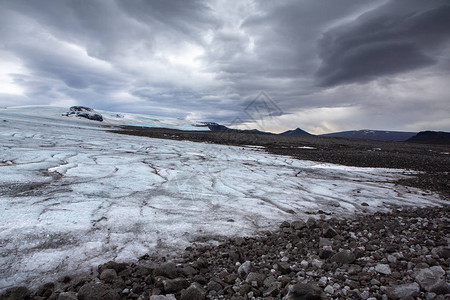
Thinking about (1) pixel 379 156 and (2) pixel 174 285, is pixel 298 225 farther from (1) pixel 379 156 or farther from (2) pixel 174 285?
(1) pixel 379 156

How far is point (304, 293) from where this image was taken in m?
1.85

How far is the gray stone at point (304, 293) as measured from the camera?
1.83 meters

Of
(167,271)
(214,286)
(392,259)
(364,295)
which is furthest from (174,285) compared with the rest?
(392,259)

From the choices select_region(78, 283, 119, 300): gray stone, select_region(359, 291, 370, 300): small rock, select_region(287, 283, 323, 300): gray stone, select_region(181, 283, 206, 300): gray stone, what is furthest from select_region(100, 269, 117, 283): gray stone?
select_region(359, 291, 370, 300): small rock

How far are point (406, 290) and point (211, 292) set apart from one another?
1608 mm

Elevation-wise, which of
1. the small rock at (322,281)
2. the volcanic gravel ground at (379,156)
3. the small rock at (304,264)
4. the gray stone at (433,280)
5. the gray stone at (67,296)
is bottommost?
the gray stone at (67,296)

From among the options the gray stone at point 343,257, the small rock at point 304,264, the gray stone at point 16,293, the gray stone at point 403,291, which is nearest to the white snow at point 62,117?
the gray stone at point 16,293

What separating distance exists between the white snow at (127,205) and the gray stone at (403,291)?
194 centimetres

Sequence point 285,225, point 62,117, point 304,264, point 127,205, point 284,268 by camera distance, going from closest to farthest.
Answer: point 284,268
point 304,264
point 285,225
point 127,205
point 62,117

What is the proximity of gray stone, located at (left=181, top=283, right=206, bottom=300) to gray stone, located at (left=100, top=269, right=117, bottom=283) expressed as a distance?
2.42ft

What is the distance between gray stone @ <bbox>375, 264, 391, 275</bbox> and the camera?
7.24 ft

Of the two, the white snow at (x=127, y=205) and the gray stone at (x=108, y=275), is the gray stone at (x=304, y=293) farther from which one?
the gray stone at (x=108, y=275)

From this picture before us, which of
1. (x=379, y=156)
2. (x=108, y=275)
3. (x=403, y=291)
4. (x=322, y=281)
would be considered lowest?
(x=108, y=275)

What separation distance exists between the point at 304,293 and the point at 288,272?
536 mm
